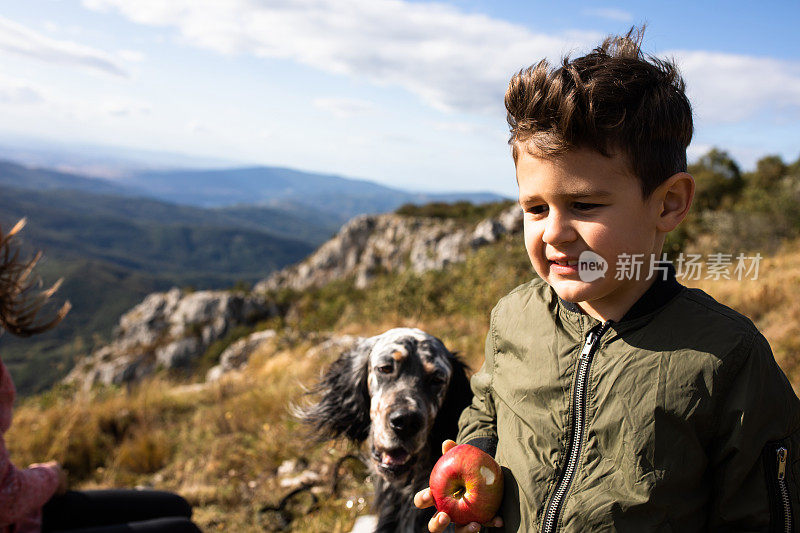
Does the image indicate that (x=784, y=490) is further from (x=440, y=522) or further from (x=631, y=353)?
(x=440, y=522)

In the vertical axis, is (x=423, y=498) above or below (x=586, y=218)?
below

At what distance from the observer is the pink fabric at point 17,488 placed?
7.45 feet

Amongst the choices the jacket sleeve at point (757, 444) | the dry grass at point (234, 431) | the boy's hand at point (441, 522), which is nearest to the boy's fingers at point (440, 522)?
the boy's hand at point (441, 522)

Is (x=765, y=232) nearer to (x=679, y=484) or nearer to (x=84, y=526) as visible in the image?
(x=679, y=484)

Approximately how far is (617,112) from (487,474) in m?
1.19

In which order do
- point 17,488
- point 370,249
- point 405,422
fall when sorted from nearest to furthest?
point 405,422 < point 17,488 < point 370,249

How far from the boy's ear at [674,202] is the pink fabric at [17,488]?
2.75 metres

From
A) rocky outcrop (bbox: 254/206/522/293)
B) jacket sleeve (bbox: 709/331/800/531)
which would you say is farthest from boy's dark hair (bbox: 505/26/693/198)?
rocky outcrop (bbox: 254/206/522/293)

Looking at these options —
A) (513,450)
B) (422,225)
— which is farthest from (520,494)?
(422,225)

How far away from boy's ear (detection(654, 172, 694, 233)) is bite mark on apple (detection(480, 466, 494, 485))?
0.94 m

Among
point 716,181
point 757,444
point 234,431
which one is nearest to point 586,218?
point 757,444

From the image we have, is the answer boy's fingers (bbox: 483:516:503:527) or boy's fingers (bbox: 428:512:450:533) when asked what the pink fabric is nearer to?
boy's fingers (bbox: 428:512:450:533)

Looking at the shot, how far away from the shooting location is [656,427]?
1.39 metres

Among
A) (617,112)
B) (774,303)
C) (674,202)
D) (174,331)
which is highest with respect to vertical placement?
(617,112)
